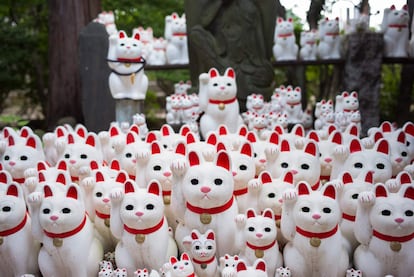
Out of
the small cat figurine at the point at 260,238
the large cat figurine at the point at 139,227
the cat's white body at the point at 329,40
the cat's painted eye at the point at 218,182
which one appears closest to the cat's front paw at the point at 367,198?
the small cat figurine at the point at 260,238

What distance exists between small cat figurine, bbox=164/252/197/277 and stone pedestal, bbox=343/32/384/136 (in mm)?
3930

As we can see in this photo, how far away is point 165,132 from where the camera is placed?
333 centimetres

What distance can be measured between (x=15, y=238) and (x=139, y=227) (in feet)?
2.14

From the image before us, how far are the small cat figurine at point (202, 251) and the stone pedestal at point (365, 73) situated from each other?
12.3 feet

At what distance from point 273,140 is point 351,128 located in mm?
660

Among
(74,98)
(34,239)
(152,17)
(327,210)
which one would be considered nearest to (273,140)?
(327,210)

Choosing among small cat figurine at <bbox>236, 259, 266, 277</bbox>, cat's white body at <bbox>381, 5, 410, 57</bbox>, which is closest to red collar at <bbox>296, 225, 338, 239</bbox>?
small cat figurine at <bbox>236, 259, 266, 277</bbox>

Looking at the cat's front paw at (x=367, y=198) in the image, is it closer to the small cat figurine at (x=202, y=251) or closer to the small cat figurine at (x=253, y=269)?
the small cat figurine at (x=253, y=269)

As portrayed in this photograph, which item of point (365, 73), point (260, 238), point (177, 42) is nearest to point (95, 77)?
point (177, 42)

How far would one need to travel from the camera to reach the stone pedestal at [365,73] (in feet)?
18.1

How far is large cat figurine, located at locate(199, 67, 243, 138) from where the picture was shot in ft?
12.6

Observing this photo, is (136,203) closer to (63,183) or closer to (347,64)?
(63,183)

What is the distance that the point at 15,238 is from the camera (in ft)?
7.87

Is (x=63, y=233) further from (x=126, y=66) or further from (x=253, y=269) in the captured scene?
(x=126, y=66)
